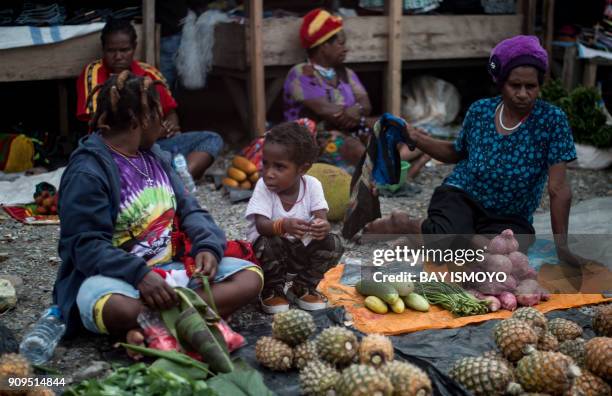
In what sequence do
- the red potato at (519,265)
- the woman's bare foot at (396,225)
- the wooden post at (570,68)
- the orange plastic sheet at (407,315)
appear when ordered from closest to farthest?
the orange plastic sheet at (407,315) → the red potato at (519,265) → the woman's bare foot at (396,225) → the wooden post at (570,68)

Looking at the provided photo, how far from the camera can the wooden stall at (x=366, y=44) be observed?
6.81 metres

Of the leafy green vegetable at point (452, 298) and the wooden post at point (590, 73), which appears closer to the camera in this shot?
the leafy green vegetable at point (452, 298)

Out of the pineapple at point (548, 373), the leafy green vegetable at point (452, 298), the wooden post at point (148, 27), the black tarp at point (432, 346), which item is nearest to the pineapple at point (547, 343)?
the pineapple at point (548, 373)

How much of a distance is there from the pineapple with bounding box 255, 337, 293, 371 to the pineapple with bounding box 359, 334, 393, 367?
0.34 metres

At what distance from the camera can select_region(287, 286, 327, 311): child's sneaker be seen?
3844mm

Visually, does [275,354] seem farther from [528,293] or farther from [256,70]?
[256,70]

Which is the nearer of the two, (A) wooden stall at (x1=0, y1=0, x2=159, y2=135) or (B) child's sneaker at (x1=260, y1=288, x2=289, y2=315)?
(B) child's sneaker at (x1=260, y1=288, x2=289, y2=315)

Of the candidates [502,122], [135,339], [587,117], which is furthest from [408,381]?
[587,117]

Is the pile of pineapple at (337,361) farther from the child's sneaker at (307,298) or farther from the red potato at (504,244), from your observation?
the red potato at (504,244)

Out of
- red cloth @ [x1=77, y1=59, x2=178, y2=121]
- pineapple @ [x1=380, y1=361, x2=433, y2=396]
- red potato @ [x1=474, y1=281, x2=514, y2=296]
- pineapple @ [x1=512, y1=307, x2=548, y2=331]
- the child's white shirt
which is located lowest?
red potato @ [x1=474, y1=281, x2=514, y2=296]

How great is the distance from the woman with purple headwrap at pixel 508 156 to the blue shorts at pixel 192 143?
7.68ft

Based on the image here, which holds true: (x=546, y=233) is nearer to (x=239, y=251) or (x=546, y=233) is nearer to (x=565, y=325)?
(x=565, y=325)

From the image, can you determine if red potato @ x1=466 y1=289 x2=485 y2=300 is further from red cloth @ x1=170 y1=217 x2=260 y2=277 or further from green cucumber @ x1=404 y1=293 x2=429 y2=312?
red cloth @ x1=170 y1=217 x2=260 y2=277

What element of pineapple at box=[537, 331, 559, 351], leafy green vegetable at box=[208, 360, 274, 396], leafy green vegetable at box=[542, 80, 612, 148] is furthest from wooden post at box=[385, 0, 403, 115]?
leafy green vegetable at box=[208, 360, 274, 396]
